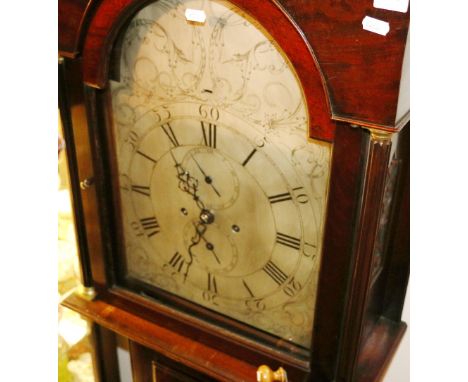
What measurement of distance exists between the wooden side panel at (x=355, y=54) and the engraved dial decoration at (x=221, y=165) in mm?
70

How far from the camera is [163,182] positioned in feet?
3.51

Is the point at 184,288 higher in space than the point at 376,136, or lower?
lower

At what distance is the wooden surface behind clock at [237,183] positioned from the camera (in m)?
0.78

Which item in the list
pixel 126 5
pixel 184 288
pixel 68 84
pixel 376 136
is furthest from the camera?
pixel 184 288

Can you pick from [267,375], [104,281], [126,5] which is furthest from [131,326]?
[126,5]

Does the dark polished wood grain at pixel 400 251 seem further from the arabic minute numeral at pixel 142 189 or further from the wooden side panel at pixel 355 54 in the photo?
the arabic minute numeral at pixel 142 189

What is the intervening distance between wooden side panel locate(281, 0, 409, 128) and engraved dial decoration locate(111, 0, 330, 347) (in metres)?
0.07

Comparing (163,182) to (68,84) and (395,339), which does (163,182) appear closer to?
(68,84)

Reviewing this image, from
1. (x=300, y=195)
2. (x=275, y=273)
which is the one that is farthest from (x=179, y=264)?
(x=300, y=195)

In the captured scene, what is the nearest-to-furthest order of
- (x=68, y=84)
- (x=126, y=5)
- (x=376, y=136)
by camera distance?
(x=376, y=136) → (x=126, y=5) → (x=68, y=84)

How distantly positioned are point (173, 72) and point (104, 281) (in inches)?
19.9

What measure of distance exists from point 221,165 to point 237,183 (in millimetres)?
40

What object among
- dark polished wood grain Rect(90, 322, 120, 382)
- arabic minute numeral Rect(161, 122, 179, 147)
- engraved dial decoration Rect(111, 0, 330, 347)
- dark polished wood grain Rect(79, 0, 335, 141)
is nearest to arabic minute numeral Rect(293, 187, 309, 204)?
engraved dial decoration Rect(111, 0, 330, 347)

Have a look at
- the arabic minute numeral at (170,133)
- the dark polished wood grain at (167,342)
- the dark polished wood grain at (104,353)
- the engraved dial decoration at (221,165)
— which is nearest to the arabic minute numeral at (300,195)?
the engraved dial decoration at (221,165)
